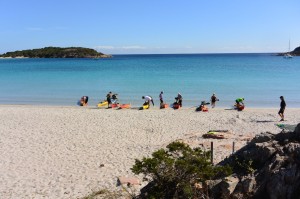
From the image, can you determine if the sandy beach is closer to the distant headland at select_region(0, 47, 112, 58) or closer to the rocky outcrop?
the rocky outcrop

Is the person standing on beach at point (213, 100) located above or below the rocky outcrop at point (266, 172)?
below

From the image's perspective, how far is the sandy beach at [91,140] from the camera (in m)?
10.7

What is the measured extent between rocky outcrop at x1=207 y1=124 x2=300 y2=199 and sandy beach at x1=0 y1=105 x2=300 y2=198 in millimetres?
3847

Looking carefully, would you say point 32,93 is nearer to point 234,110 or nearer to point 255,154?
point 234,110

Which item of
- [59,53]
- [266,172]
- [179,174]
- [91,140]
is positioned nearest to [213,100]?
[91,140]

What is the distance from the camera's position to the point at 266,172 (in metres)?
5.98

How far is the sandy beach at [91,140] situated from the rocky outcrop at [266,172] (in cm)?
385

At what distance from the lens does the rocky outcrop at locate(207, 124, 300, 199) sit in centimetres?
562

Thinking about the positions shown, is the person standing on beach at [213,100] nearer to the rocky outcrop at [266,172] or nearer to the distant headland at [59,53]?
the rocky outcrop at [266,172]

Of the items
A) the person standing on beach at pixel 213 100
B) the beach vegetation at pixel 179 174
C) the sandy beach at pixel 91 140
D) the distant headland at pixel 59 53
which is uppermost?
the distant headland at pixel 59 53

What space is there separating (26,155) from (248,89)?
92.7ft

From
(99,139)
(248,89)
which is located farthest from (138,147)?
(248,89)

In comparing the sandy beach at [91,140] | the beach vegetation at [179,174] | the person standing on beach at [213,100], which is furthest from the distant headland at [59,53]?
the beach vegetation at [179,174]

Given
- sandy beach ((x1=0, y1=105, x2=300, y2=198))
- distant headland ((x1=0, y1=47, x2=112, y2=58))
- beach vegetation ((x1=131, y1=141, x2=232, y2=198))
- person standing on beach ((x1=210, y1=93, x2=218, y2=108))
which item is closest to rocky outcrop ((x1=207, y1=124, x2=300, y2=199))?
beach vegetation ((x1=131, y1=141, x2=232, y2=198))
